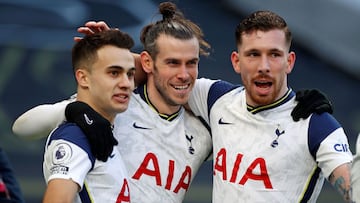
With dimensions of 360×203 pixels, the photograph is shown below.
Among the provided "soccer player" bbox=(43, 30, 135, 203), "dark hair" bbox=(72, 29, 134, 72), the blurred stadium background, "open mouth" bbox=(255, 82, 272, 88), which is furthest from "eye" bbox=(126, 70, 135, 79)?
the blurred stadium background

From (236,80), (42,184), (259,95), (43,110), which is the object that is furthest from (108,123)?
(236,80)

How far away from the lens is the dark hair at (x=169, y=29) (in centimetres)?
464

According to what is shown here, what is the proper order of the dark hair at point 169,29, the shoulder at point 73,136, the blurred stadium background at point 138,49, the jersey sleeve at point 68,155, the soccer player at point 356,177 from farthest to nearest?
1. the blurred stadium background at point 138,49
2. the dark hair at point 169,29
3. the shoulder at point 73,136
4. the jersey sleeve at point 68,155
5. the soccer player at point 356,177

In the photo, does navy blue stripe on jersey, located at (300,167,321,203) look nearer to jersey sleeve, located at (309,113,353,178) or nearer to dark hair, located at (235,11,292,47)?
jersey sleeve, located at (309,113,353,178)

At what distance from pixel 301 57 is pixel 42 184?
116 inches

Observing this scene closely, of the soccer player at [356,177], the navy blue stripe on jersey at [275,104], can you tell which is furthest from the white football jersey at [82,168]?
the soccer player at [356,177]

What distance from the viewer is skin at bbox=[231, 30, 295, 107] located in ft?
14.4

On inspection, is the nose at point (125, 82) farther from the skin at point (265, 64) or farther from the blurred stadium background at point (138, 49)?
the blurred stadium background at point (138, 49)

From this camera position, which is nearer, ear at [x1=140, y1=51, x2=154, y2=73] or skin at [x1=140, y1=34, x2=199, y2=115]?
skin at [x1=140, y1=34, x2=199, y2=115]

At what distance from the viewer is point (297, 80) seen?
9188 millimetres

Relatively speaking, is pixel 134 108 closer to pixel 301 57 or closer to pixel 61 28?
pixel 61 28

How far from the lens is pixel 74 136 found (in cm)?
413

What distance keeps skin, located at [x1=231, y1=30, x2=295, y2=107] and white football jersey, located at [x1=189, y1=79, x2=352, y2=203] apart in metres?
0.08

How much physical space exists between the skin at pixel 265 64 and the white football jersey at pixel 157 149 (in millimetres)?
416
